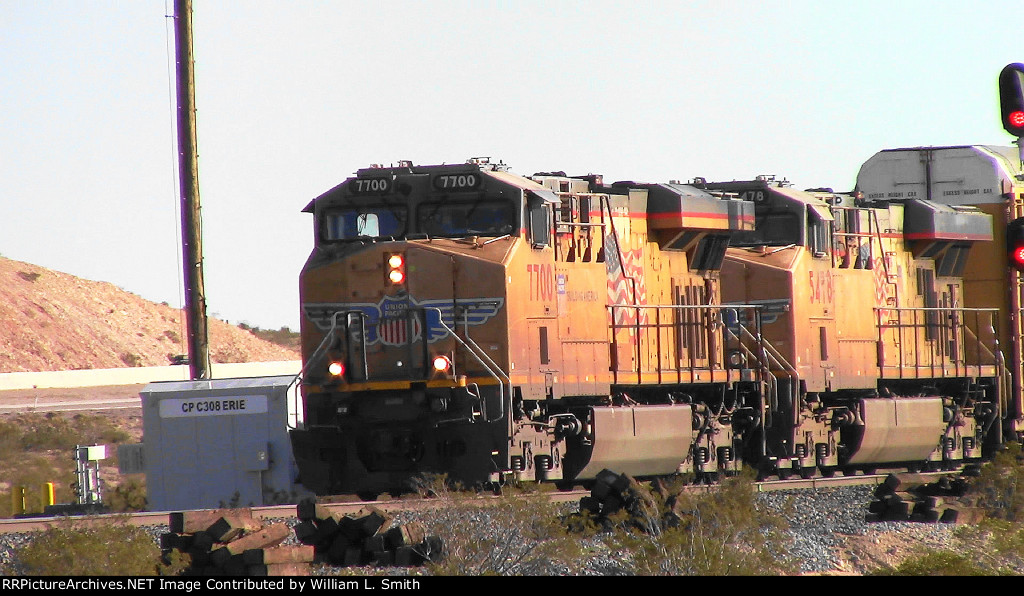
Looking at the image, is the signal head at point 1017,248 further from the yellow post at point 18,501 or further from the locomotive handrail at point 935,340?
the yellow post at point 18,501

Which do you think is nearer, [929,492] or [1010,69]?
[1010,69]

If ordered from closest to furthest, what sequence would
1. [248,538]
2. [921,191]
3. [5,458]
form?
[248,538], [921,191], [5,458]

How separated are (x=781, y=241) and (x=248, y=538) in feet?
37.7

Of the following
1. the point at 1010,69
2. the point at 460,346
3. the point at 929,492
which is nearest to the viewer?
the point at 1010,69

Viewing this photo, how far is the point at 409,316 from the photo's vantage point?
699 inches

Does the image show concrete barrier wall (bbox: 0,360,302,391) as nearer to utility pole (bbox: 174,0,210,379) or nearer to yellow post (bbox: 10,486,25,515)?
yellow post (bbox: 10,486,25,515)

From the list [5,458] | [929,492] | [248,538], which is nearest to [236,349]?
[5,458]

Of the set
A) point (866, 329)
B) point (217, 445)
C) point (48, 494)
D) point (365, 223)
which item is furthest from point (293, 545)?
point (866, 329)

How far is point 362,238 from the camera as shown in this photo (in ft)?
59.6

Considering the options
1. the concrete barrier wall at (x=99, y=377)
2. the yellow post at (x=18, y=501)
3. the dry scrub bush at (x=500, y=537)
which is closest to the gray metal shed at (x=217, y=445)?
the yellow post at (x=18, y=501)

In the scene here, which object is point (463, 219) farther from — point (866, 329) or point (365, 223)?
point (866, 329)

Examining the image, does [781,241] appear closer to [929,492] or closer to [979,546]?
[929,492]

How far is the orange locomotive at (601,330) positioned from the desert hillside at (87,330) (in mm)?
52291

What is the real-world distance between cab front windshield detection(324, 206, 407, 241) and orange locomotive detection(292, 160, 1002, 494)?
20 mm
